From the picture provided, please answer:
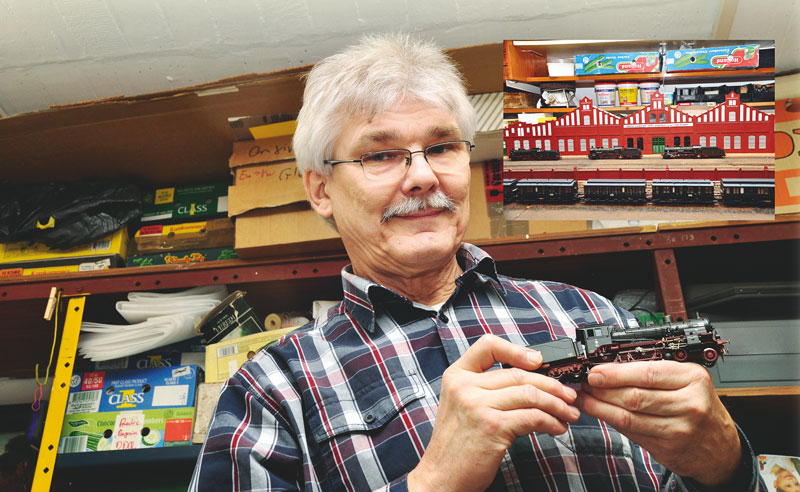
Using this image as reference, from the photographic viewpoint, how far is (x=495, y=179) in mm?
1882

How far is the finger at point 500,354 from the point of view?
84 cm

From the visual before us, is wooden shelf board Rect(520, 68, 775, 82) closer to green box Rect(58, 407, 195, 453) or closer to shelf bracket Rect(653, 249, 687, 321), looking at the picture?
shelf bracket Rect(653, 249, 687, 321)

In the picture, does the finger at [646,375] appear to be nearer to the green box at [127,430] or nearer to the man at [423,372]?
the man at [423,372]

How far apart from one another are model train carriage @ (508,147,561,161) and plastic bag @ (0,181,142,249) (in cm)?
128

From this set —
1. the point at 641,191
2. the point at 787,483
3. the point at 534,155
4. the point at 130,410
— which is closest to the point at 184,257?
the point at 130,410

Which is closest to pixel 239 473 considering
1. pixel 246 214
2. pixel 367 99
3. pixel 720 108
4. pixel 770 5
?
pixel 367 99

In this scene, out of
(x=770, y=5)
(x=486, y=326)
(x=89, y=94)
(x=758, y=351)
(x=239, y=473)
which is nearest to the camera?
(x=239, y=473)

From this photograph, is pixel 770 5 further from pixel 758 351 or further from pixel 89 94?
pixel 89 94

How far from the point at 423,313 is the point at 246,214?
847mm

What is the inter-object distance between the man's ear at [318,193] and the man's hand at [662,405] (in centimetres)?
75

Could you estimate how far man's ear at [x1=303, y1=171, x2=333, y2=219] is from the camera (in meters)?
1.40

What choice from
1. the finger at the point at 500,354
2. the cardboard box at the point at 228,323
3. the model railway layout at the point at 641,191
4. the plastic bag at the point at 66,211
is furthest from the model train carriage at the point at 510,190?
the plastic bag at the point at 66,211

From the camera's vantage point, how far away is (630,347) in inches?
32.0

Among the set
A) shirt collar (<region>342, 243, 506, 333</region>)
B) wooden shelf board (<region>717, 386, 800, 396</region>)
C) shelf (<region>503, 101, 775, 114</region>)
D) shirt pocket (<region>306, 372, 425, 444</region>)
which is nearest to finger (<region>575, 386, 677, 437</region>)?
shirt pocket (<region>306, 372, 425, 444</region>)
